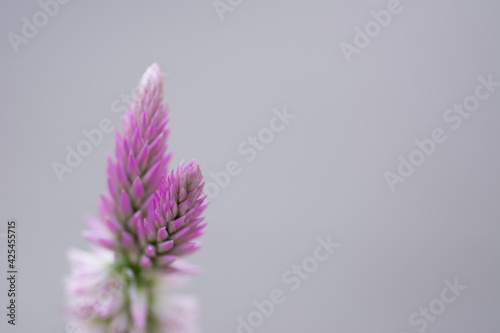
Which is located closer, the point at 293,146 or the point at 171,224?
the point at 171,224

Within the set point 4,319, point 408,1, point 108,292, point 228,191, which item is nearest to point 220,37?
point 228,191

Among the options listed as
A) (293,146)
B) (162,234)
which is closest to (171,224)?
(162,234)

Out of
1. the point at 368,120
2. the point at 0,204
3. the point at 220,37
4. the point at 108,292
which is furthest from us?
the point at 368,120

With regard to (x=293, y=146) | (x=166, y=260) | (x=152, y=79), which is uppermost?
(x=293, y=146)

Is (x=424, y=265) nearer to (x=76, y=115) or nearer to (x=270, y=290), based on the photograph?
(x=270, y=290)

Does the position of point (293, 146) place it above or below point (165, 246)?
above

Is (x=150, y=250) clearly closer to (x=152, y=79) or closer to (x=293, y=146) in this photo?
(x=152, y=79)

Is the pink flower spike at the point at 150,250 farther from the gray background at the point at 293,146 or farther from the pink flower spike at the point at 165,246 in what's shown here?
the gray background at the point at 293,146
